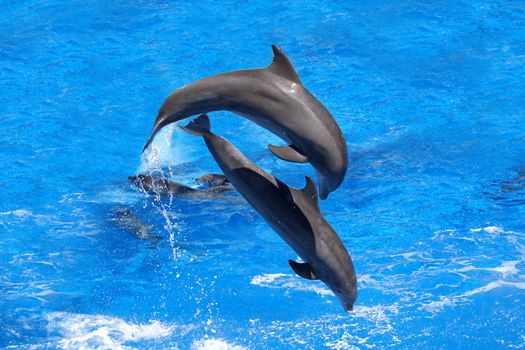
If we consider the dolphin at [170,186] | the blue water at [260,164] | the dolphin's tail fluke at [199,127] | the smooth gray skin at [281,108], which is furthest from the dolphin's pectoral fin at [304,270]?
the dolphin at [170,186]

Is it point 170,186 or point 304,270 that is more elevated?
point 170,186

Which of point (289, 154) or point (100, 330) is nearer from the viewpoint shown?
point (289, 154)

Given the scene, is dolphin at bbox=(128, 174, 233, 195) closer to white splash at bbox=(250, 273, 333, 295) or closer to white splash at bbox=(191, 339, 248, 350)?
white splash at bbox=(250, 273, 333, 295)

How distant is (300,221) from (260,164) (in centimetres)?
580

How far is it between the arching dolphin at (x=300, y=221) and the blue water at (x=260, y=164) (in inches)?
93.5

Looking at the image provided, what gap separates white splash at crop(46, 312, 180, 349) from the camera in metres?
9.05

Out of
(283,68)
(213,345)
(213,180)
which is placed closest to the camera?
(283,68)

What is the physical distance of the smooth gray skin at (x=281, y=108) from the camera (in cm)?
611

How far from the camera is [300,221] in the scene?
22.0ft

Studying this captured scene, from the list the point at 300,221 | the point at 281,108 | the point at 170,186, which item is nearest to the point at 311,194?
the point at 300,221

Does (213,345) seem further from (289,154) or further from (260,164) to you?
(260,164)

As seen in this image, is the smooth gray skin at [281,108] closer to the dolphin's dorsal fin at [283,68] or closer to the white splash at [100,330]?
the dolphin's dorsal fin at [283,68]

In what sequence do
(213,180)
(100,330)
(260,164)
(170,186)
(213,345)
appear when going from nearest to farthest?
(213,345), (100,330), (170,186), (213,180), (260,164)

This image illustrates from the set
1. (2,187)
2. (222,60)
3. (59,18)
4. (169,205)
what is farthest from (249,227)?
(59,18)
